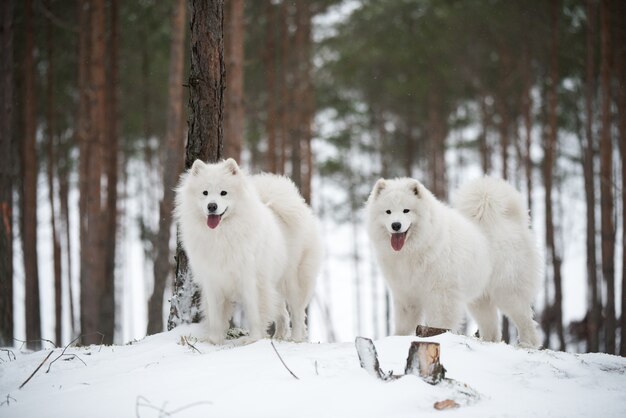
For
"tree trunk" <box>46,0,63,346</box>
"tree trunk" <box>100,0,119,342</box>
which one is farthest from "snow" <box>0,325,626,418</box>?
"tree trunk" <box>46,0,63,346</box>

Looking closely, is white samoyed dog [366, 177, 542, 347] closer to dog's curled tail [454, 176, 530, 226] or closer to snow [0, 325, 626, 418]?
dog's curled tail [454, 176, 530, 226]

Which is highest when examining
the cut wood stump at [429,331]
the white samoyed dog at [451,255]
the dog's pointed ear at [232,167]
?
the dog's pointed ear at [232,167]

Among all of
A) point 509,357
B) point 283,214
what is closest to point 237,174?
point 283,214

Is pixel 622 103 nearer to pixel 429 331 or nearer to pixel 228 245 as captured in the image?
pixel 429 331

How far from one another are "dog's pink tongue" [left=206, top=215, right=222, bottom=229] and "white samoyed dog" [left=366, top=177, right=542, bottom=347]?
1.50 meters

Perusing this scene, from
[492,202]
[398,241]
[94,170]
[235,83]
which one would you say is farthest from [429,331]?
[94,170]

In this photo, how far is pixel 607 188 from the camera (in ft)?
35.3

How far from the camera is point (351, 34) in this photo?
16.5 m

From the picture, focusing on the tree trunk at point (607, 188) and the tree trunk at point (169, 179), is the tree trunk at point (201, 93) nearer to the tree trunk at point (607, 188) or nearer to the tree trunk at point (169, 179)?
the tree trunk at point (169, 179)

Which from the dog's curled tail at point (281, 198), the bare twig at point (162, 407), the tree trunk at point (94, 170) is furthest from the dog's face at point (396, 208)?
the tree trunk at point (94, 170)

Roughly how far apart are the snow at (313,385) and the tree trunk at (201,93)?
4.24 feet

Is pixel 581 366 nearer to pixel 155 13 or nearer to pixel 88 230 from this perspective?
pixel 88 230

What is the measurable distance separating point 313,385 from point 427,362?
676 mm

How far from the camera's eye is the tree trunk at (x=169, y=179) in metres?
8.90
